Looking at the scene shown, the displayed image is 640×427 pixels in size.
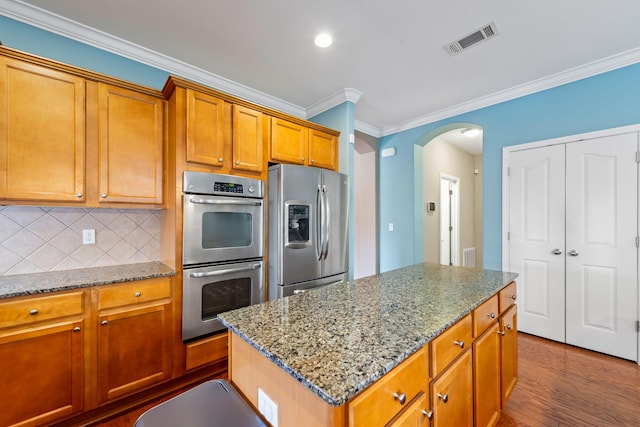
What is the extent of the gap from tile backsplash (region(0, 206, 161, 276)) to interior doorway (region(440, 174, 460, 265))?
4493mm

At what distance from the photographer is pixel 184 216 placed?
77.0 inches

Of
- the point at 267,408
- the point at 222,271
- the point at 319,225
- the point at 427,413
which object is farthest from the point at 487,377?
the point at 222,271

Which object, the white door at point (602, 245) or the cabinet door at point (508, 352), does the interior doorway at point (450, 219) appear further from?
the cabinet door at point (508, 352)

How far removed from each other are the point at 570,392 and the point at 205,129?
3.37 m

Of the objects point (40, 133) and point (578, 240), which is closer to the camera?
point (40, 133)

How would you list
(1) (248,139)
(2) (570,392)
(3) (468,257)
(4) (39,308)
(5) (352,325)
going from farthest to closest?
(3) (468,257)
(1) (248,139)
(2) (570,392)
(4) (39,308)
(5) (352,325)

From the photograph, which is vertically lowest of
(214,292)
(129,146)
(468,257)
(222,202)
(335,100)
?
(468,257)

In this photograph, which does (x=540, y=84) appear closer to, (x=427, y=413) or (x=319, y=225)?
(x=319, y=225)

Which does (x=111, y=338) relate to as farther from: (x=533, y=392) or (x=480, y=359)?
(x=533, y=392)

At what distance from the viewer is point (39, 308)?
1481mm

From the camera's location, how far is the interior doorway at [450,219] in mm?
4945

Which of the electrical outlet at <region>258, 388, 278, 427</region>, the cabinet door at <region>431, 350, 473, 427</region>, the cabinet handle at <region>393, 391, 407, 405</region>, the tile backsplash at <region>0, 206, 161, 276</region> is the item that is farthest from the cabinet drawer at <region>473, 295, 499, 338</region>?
the tile backsplash at <region>0, 206, 161, 276</region>

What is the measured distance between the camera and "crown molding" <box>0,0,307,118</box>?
5.98 feet

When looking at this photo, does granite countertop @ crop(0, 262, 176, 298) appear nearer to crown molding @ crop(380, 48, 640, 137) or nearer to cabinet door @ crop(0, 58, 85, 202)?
cabinet door @ crop(0, 58, 85, 202)
